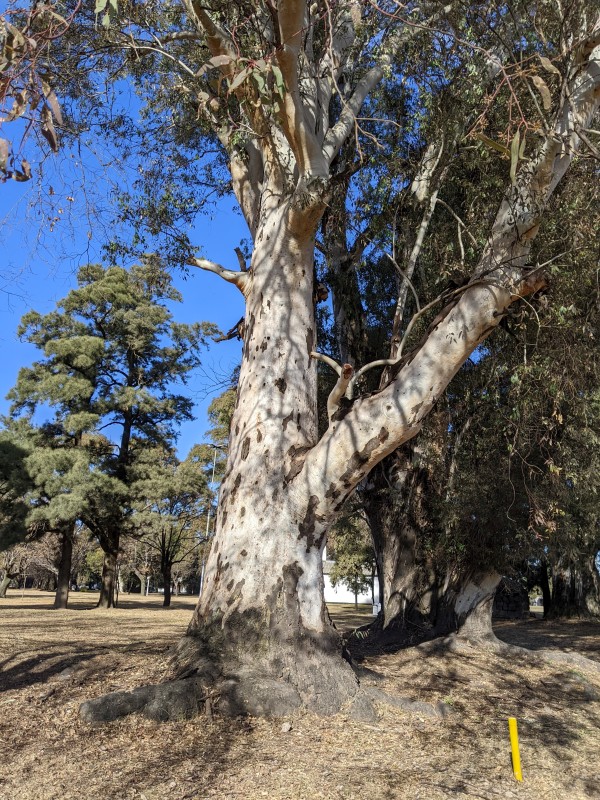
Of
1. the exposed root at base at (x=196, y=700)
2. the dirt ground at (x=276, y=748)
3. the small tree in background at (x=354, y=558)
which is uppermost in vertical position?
the small tree in background at (x=354, y=558)

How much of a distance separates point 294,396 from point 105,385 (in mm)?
20644

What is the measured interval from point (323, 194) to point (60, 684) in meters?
5.36

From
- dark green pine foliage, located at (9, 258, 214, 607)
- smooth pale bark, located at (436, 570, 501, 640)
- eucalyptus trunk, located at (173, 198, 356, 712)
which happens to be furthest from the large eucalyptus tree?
dark green pine foliage, located at (9, 258, 214, 607)

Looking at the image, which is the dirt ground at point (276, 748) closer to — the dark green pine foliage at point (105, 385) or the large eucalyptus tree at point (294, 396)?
the large eucalyptus tree at point (294, 396)

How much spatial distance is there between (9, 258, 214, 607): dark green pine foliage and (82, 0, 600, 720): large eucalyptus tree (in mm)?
16964

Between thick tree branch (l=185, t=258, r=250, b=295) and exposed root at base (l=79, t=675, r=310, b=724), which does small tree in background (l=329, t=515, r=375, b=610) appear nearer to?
thick tree branch (l=185, t=258, r=250, b=295)

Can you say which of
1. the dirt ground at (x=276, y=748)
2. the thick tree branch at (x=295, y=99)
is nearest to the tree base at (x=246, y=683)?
the dirt ground at (x=276, y=748)

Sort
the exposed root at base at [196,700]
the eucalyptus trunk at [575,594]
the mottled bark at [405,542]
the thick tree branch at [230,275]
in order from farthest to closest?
the eucalyptus trunk at [575,594] < the mottled bark at [405,542] < the thick tree branch at [230,275] < the exposed root at base at [196,700]

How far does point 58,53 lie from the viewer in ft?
27.3

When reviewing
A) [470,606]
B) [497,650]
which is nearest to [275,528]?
[497,650]

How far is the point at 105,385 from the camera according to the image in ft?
85.9

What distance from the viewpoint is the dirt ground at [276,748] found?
13.7 ft

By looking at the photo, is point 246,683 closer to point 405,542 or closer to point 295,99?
point 295,99

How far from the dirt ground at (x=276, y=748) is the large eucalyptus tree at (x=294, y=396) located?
0.36 metres
